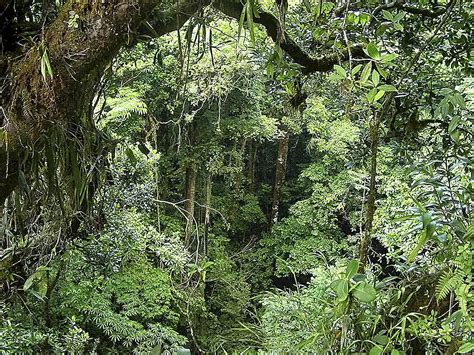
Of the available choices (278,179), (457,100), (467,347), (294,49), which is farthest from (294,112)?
(278,179)

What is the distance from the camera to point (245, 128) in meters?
6.62

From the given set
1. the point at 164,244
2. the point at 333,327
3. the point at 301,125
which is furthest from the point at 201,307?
the point at 333,327

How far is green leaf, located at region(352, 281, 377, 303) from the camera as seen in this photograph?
670 mm

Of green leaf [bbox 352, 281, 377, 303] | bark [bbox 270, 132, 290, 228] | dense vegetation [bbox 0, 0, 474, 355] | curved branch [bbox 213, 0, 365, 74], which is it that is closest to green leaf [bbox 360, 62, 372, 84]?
dense vegetation [bbox 0, 0, 474, 355]

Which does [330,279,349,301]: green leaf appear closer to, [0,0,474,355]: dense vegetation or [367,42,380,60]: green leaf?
[0,0,474,355]: dense vegetation

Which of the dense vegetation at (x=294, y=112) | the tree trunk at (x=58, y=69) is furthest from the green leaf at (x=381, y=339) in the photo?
the tree trunk at (x=58, y=69)

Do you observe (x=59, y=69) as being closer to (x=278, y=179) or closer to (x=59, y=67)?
(x=59, y=67)

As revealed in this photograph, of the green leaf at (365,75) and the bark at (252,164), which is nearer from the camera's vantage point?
the green leaf at (365,75)

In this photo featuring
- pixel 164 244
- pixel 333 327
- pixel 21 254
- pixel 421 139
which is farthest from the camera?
pixel 164 244

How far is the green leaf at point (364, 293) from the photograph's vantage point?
2.20 ft

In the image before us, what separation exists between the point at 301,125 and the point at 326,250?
6.26 ft

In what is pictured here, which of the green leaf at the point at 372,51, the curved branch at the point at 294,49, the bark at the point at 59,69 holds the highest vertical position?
the curved branch at the point at 294,49

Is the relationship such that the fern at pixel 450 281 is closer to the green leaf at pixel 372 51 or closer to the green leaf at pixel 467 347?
the green leaf at pixel 467 347

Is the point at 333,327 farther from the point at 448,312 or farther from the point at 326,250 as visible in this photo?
the point at 326,250
